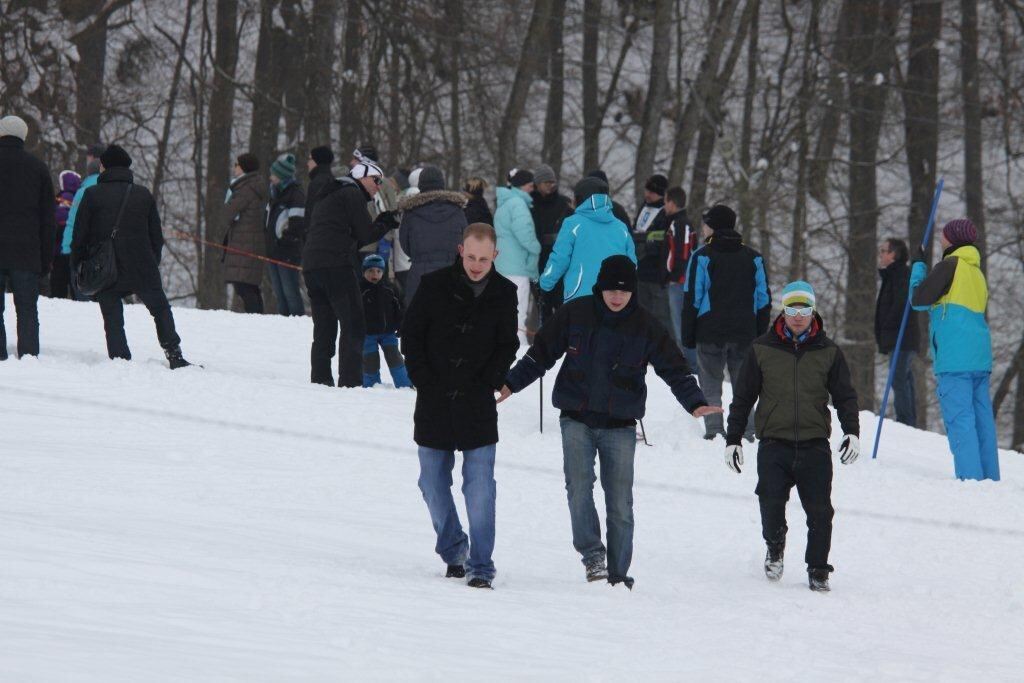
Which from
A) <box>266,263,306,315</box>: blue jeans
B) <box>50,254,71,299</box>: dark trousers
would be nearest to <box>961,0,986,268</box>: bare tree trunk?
<box>266,263,306,315</box>: blue jeans

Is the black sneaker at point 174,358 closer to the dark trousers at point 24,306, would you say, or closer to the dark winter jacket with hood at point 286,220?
the dark trousers at point 24,306

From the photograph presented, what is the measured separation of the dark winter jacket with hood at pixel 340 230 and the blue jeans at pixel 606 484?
201 inches

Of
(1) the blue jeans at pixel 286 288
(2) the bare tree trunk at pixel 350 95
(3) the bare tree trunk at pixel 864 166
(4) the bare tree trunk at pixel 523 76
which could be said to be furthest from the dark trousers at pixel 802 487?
(3) the bare tree trunk at pixel 864 166

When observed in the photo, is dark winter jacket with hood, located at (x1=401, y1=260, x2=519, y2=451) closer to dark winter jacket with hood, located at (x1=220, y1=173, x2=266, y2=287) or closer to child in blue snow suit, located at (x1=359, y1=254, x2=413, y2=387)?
child in blue snow suit, located at (x1=359, y1=254, x2=413, y2=387)

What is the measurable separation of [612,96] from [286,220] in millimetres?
14422

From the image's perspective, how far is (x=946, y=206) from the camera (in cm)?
3259

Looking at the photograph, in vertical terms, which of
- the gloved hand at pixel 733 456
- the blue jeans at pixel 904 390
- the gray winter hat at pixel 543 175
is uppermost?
the gray winter hat at pixel 543 175

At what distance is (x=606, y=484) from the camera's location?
24.8 feet

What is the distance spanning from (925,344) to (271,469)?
2011 cm

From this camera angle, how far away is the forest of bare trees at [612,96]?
80.7ft

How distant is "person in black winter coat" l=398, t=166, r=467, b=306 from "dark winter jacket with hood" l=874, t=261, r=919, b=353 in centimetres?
426

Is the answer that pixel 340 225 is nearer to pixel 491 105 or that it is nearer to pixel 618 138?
pixel 491 105

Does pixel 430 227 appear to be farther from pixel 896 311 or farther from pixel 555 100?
pixel 555 100

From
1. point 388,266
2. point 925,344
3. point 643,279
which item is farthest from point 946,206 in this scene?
point 388,266
